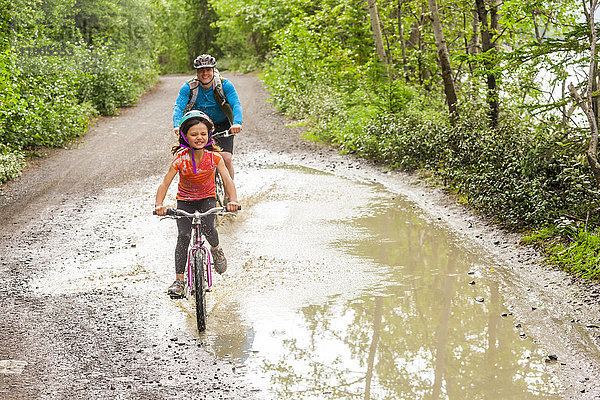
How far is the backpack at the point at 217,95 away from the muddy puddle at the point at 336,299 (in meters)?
1.75

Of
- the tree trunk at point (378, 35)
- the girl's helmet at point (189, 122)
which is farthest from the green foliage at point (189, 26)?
the girl's helmet at point (189, 122)

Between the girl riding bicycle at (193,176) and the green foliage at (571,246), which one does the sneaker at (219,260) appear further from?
the green foliage at (571,246)

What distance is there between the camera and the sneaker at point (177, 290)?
20.4 ft

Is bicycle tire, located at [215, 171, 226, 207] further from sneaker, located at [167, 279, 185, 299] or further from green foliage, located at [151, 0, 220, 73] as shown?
green foliage, located at [151, 0, 220, 73]

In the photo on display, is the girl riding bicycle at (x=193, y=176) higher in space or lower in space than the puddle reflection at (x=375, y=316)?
higher

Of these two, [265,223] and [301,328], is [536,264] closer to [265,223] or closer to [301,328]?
[301,328]

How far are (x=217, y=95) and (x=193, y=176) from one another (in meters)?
2.47

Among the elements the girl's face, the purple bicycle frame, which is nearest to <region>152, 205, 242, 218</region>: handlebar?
the purple bicycle frame

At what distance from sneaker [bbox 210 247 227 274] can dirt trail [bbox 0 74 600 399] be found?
2.83ft

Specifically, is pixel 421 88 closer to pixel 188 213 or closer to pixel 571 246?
pixel 571 246

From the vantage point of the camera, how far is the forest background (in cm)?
782

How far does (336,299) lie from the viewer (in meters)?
6.44

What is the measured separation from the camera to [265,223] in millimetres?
9500

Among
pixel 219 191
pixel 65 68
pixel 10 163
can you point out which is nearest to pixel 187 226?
pixel 219 191
